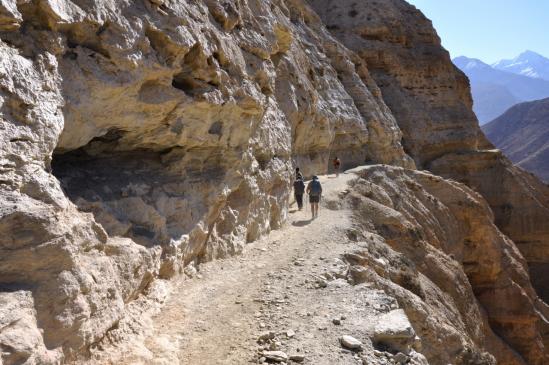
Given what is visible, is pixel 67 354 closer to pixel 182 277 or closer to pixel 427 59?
pixel 182 277

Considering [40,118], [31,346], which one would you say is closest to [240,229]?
[40,118]

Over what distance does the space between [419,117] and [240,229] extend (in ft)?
90.7

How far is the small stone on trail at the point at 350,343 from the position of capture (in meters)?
6.47

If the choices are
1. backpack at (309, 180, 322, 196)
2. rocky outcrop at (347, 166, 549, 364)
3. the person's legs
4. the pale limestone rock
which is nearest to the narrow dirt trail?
the pale limestone rock

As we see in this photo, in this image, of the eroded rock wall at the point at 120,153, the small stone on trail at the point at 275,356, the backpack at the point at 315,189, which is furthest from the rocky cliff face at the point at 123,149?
the small stone on trail at the point at 275,356

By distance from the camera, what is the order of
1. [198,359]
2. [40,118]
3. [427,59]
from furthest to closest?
1. [427,59]
2. [198,359]
3. [40,118]

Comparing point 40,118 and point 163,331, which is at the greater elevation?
point 40,118

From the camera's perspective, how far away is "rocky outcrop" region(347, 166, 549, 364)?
11.3m

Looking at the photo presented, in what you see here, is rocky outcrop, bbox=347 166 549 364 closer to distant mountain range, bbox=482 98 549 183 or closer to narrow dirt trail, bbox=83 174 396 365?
narrow dirt trail, bbox=83 174 396 365

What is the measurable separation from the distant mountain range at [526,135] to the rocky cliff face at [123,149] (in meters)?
78.4

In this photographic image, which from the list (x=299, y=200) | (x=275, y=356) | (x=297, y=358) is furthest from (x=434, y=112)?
(x=275, y=356)

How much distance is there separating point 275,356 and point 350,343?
3.64ft

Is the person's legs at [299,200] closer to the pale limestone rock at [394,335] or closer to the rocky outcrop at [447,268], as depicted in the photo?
the rocky outcrop at [447,268]

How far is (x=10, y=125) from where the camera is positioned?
4863 millimetres
